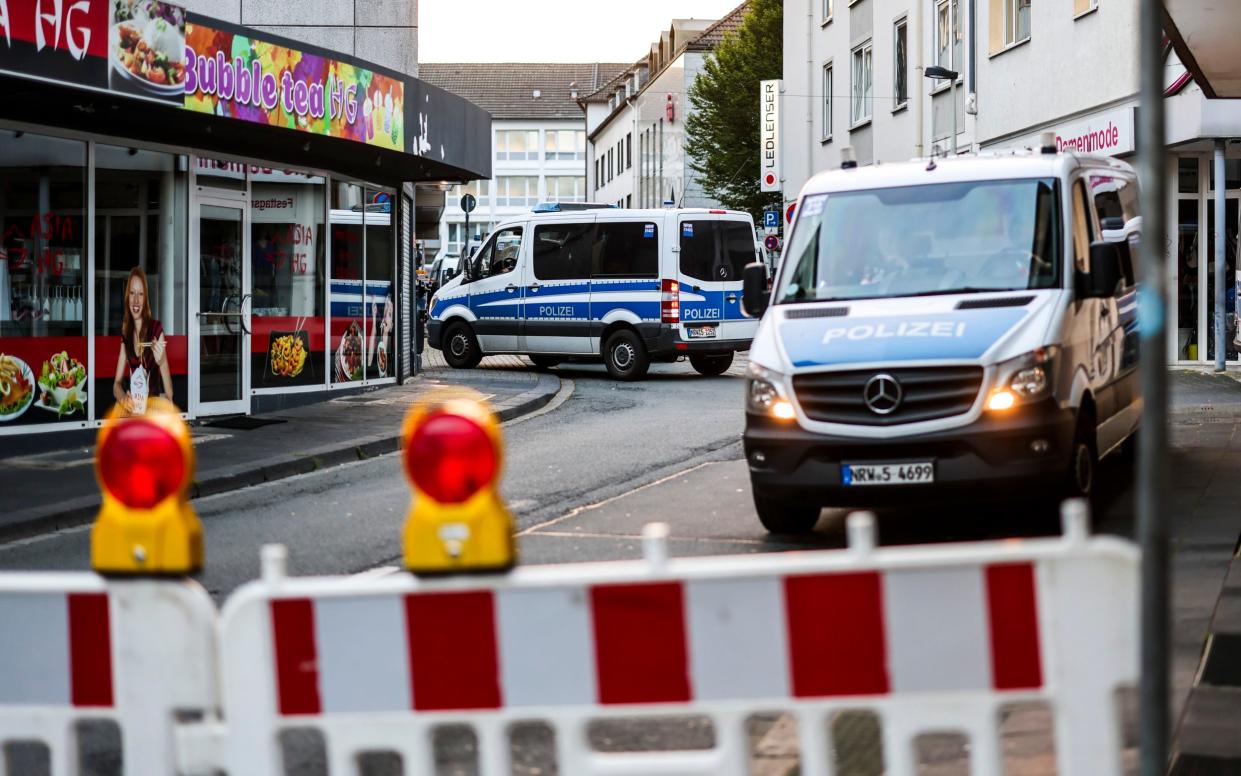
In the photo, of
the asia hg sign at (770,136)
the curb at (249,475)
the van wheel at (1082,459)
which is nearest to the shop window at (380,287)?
the curb at (249,475)

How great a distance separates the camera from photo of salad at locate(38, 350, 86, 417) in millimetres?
15172

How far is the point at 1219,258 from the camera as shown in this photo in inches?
938

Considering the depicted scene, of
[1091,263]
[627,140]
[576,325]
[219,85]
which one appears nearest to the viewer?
[1091,263]

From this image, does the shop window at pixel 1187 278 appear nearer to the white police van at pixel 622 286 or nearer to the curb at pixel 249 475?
the white police van at pixel 622 286

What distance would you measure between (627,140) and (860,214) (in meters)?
79.9

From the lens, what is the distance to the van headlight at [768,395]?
8.71 m

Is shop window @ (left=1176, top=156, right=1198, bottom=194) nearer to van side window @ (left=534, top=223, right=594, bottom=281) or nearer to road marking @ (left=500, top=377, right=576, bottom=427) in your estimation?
van side window @ (left=534, top=223, right=594, bottom=281)

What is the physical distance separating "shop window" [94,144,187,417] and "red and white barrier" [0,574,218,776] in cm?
1299

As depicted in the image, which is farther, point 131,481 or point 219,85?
point 219,85

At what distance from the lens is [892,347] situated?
8539 millimetres

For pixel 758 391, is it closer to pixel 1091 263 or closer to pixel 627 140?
pixel 1091 263

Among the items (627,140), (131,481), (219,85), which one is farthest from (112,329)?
(627,140)

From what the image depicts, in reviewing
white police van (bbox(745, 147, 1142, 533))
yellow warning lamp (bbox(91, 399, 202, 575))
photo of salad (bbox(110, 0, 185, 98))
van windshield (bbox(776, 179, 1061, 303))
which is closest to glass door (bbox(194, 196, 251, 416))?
photo of salad (bbox(110, 0, 185, 98))

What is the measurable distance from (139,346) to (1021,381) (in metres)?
10.4
